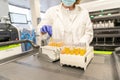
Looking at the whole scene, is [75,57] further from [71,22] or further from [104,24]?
[104,24]

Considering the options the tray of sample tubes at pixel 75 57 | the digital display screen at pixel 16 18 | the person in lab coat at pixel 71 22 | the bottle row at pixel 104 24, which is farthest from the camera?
the digital display screen at pixel 16 18

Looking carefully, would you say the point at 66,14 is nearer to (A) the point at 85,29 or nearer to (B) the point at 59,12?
(B) the point at 59,12

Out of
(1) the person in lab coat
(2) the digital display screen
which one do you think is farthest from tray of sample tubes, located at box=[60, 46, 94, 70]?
(2) the digital display screen

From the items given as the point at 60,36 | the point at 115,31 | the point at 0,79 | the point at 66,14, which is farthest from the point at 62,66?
the point at 115,31

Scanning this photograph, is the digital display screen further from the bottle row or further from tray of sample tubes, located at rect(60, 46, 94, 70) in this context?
tray of sample tubes, located at rect(60, 46, 94, 70)

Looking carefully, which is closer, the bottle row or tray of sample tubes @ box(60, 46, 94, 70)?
tray of sample tubes @ box(60, 46, 94, 70)

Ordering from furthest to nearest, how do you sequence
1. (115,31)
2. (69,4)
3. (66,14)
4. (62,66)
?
(115,31) → (66,14) → (69,4) → (62,66)

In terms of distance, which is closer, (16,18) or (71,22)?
(71,22)

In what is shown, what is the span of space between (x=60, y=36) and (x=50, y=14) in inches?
14.0

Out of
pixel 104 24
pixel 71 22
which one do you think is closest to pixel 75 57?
pixel 71 22

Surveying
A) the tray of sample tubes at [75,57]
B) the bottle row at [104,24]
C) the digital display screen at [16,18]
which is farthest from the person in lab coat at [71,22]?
the digital display screen at [16,18]

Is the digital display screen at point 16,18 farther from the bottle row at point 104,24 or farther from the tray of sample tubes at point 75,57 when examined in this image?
the tray of sample tubes at point 75,57

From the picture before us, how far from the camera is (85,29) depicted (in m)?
1.41

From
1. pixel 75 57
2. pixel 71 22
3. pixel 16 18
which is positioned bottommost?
pixel 75 57
